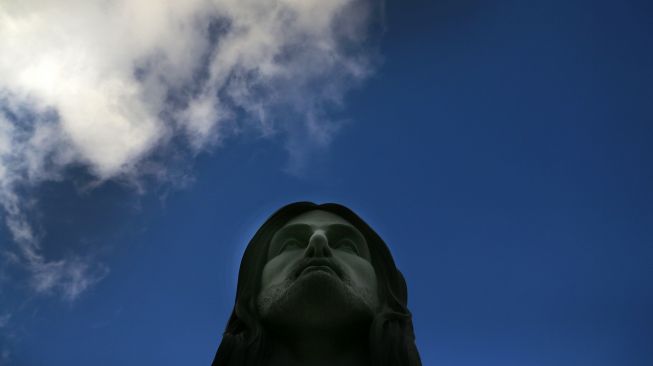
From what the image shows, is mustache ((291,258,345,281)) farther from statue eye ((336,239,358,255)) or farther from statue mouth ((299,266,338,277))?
statue eye ((336,239,358,255))

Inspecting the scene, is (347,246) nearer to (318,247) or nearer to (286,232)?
(286,232)

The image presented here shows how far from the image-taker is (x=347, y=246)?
7348 mm

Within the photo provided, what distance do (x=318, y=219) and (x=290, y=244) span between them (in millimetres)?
632

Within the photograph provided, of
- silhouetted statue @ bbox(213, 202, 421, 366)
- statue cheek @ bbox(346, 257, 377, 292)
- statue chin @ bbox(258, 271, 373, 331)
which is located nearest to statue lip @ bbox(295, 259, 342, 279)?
silhouetted statue @ bbox(213, 202, 421, 366)

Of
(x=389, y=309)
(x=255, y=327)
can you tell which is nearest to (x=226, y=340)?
(x=255, y=327)

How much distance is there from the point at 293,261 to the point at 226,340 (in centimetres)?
114

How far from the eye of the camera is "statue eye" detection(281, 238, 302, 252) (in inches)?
286

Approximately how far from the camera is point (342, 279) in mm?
6336

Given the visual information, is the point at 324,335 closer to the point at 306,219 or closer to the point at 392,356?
the point at 392,356

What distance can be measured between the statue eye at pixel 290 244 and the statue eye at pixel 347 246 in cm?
47

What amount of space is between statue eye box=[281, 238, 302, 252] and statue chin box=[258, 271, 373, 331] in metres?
1.06

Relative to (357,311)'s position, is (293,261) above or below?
above

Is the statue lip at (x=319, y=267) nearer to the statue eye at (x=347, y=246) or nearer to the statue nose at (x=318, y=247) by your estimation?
the statue nose at (x=318, y=247)

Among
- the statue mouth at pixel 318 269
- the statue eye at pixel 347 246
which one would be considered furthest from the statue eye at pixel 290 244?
the statue mouth at pixel 318 269
